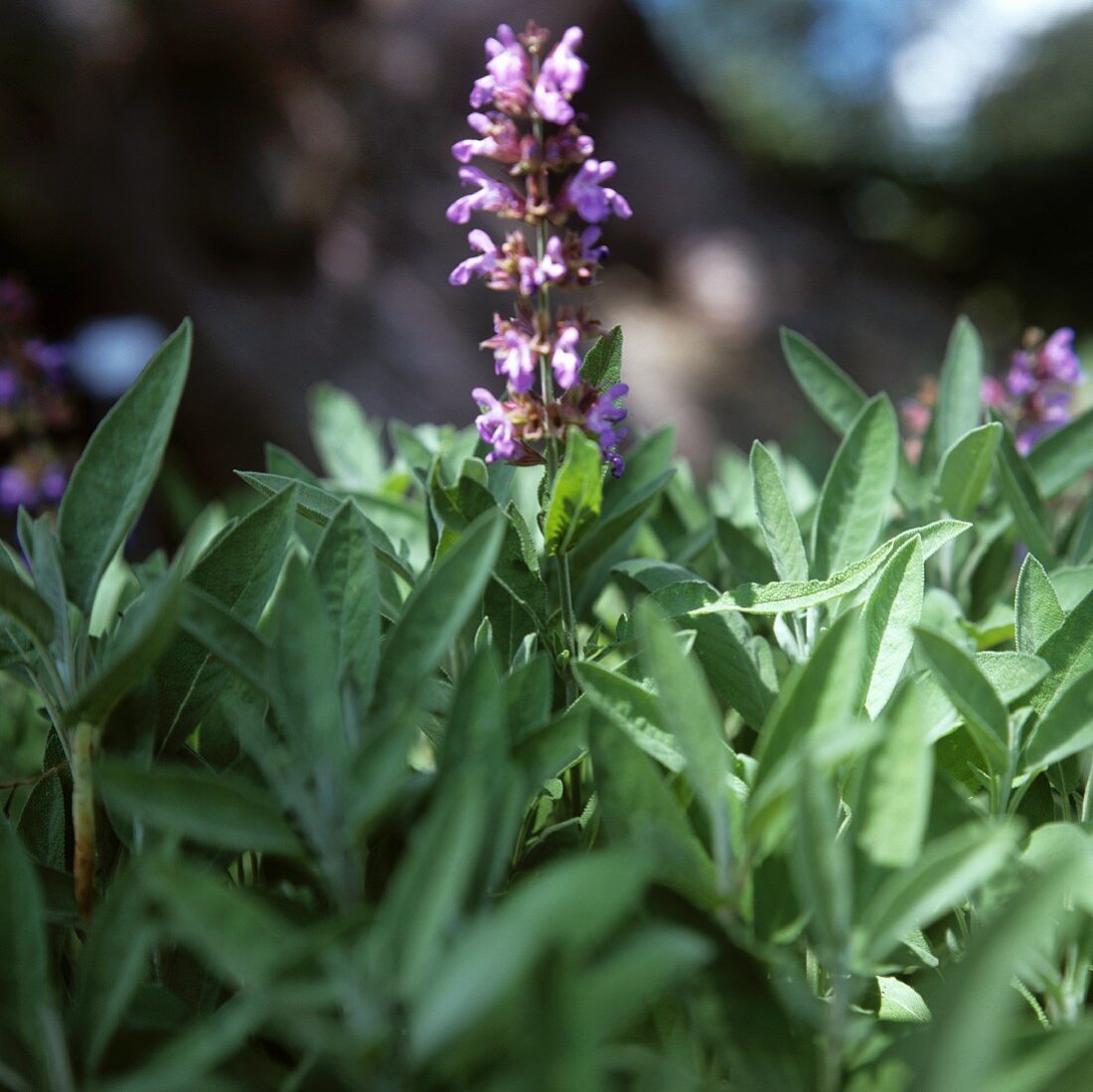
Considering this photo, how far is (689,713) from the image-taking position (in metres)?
0.48

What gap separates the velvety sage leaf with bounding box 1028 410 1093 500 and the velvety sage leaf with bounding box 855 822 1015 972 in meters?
0.66

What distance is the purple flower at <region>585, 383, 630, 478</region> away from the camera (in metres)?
0.74

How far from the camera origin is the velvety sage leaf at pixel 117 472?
639mm

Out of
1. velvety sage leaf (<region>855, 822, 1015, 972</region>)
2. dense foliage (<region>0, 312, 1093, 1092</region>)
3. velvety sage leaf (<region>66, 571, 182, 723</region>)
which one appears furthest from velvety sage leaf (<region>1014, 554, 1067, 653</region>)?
velvety sage leaf (<region>66, 571, 182, 723</region>)

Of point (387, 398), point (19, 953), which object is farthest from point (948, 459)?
point (387, 398)

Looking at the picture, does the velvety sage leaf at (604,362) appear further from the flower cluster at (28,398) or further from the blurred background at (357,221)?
the blurred background at (357,221)

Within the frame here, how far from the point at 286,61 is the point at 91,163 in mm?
981

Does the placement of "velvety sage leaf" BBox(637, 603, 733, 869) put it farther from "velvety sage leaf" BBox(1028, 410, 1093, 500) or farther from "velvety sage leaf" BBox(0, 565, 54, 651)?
Answer: "velvety sage leaf" BBox(1028, 410, 1093, 500)

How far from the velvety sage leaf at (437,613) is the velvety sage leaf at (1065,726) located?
12.2 inches

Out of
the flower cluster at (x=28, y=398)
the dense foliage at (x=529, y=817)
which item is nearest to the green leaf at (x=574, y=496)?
the dense foliage at (x=529, y=817)

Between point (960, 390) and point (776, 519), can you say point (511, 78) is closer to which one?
point (776, 519)

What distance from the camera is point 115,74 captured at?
445cm

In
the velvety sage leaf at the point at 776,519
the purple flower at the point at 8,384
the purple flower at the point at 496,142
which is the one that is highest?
the purple flower at the point at 496,142

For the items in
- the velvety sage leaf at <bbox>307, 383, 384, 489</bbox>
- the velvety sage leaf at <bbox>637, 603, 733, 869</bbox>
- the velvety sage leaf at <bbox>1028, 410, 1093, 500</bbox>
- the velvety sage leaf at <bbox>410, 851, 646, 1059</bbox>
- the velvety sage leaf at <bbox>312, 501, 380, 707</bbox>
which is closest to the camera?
Answer: the velvety sage leaf at <bbox>410, 851, 646, 1059</bbox>
